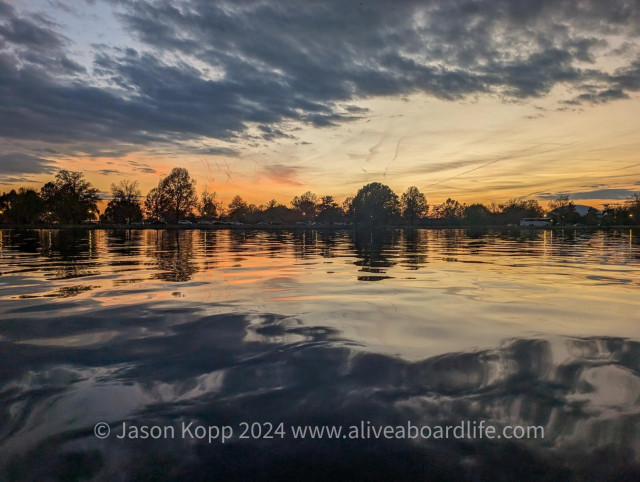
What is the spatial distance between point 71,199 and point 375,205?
378ft

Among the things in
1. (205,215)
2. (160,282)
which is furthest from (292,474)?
(205,215)

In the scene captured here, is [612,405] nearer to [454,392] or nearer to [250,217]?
[454,392]

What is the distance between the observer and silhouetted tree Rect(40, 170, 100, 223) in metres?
120

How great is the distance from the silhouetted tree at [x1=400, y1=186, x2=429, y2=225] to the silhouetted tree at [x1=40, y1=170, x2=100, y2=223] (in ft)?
443

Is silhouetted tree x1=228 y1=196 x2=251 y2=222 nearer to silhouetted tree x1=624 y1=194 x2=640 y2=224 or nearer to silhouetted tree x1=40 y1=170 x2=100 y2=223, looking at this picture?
silhouetted tree x1=40 y1=170 x2=100 y2=223

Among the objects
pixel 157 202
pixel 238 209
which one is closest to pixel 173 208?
pixel 157 202

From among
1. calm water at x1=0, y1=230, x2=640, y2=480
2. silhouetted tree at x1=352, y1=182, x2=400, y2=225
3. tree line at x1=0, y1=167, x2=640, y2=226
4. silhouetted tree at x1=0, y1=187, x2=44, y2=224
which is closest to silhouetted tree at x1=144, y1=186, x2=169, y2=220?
tree line at x1=0, y1=167, x2=640, y2=226

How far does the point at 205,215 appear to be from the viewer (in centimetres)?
16775

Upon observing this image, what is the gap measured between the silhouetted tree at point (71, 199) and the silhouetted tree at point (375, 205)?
10451 cm

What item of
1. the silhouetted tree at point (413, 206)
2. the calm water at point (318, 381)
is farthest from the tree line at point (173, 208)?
the calm water at point (318, 381)

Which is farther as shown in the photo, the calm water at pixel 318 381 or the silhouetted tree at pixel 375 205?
the silhouetted tree at pixel 375 205

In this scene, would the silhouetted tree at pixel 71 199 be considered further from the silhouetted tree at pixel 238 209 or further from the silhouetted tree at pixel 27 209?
the silhouetted tree at pixel 238 209

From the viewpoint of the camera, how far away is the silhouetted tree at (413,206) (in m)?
193

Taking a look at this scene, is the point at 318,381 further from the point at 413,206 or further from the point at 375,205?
the point at 413,206
